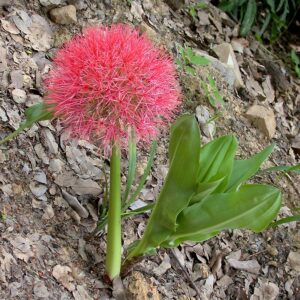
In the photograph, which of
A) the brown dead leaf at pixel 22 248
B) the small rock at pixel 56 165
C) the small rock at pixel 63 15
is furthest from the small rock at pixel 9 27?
the brown dead leaf at pixel 22 248

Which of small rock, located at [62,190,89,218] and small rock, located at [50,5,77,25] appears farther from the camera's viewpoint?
small rock, located at [50,5,77,25]

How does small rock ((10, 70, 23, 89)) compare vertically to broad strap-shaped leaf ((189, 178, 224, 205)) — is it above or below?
below

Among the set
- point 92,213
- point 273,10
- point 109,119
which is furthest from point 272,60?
point 109,119

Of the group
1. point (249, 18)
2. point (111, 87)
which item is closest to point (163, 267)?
point (111, 87)

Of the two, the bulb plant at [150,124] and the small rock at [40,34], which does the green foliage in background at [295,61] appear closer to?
the small rock at [40,34]

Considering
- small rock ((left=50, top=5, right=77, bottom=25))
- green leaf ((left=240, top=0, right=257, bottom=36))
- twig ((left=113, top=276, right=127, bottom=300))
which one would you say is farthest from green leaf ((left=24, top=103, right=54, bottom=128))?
green leaf ((left=240, top=0, right=257, bottom=36))

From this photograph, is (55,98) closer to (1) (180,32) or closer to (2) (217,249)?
(2) (217,249)

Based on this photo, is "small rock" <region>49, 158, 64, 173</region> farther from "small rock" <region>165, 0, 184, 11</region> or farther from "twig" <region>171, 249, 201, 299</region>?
"small rock" <region>165, 0, 184, 11</region>
